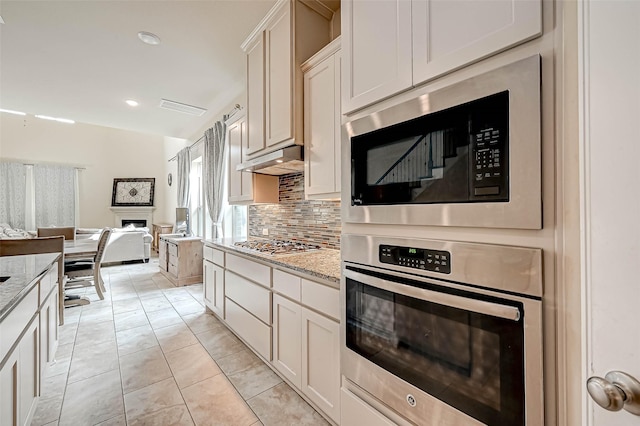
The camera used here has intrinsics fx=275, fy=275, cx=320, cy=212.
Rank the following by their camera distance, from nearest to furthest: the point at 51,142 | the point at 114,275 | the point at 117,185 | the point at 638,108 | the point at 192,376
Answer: the point at 638,108, the point at 192,376, the point at 114,275, the point at 51,142, the point at 117,185

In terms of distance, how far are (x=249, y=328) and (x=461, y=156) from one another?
210cm

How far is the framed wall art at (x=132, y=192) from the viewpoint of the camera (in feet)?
28.1

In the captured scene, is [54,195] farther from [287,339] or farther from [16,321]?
[287,339]

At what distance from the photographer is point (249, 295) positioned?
2.26 m

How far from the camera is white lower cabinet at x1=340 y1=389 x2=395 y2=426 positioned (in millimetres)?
1140

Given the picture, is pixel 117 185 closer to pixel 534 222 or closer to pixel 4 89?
pixel 4 89

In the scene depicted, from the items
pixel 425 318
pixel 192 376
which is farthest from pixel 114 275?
pixel 425 318

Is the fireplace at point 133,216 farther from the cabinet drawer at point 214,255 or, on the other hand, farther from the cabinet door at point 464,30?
the cabinet door at point 464,30

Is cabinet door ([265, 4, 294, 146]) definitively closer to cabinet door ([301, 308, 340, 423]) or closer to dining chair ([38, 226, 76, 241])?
A: cabinet door ([301, 308, 340, 423])

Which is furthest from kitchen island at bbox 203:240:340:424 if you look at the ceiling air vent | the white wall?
the white wall

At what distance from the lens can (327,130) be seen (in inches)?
73.4

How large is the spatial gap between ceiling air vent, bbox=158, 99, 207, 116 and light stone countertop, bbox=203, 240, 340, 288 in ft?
9.66

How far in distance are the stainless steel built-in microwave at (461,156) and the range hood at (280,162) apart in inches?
38.3

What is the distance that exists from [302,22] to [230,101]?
2296 millimetres
